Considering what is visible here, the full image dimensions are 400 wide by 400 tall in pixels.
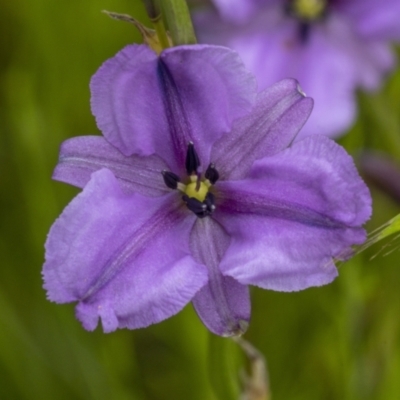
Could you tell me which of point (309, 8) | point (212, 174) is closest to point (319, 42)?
point (309, 8)

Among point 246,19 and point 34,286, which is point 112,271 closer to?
point 246,19

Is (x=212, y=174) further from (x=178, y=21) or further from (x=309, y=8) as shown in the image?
(x=309, y=8)

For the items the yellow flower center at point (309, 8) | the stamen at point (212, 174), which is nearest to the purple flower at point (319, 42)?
the yellow flower center at point (309, 8)

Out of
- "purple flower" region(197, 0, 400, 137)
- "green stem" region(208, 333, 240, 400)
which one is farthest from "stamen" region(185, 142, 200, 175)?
"purple flower" region(197, 0, 400, 137)

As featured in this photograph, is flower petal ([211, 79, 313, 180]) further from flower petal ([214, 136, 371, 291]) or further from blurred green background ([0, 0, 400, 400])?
blurred green background ([0, 0, 400, 400])

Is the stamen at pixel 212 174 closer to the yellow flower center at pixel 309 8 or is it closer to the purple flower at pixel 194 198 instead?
the purple flower at pixel 194 198

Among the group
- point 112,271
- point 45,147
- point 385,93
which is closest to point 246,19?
point 385,93
